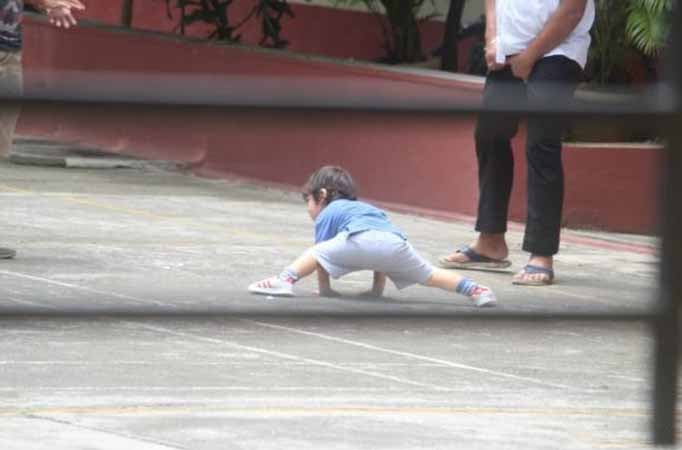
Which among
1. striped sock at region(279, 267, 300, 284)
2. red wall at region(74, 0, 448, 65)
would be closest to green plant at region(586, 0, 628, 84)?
red wall at region(74, 0, 448, 65)

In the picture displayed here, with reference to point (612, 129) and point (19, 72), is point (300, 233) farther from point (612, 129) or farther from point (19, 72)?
point (612, 129)

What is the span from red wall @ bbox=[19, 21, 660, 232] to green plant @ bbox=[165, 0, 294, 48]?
0.76m

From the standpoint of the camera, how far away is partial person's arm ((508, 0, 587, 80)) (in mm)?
7660

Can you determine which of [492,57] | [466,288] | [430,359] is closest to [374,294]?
[466,288]

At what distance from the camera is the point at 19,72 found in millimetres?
7066

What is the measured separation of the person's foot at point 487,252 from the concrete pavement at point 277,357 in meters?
0.10

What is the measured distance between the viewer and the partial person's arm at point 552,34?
7.66 meters

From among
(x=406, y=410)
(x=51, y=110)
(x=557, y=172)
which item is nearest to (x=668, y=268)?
(x=51, y=110)

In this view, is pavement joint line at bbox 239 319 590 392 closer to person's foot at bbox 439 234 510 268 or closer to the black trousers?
the black trousers

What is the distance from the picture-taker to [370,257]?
7082 millimetres

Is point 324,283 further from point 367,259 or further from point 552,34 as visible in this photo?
point 552,34

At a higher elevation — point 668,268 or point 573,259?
point 668,268

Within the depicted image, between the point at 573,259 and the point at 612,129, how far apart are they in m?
6.93

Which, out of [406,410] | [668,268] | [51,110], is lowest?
[406,410]
